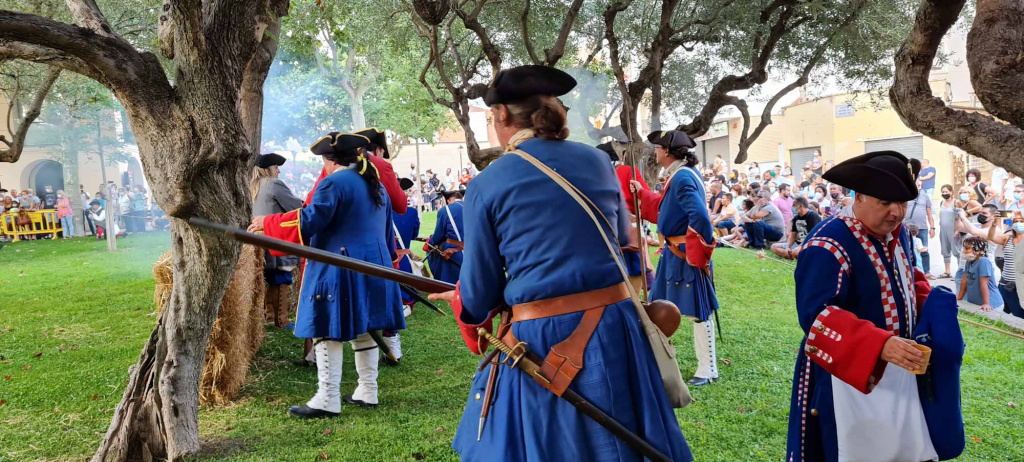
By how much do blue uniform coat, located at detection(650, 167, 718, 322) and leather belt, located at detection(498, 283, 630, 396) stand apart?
10.7 feet

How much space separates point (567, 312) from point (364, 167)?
3.08 meters

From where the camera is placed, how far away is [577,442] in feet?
7.74

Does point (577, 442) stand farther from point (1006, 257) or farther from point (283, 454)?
point (1006, 257)

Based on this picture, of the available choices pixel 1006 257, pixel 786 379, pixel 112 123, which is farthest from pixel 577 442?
pixel 112 123

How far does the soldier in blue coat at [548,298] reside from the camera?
2.40 metres

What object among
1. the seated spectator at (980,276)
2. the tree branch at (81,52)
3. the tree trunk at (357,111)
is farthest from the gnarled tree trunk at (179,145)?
the tree trunk at (357,111)

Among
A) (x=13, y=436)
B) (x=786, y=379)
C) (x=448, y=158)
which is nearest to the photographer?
(x=13, y=436)

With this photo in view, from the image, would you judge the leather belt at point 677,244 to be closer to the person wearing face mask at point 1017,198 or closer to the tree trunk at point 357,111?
the person wearing face mask at point 1017,198

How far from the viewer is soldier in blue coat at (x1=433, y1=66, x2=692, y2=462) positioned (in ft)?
7.87

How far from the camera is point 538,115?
2.60 metres

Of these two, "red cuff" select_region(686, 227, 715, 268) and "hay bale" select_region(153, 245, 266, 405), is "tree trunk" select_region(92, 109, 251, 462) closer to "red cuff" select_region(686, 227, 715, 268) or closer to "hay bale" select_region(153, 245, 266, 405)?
"hay bale" select_region(153, 245, 266, 405)

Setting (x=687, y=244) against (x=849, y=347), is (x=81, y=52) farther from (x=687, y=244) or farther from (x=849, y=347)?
(x=687, y=244)

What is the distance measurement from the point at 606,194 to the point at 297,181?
3741cm

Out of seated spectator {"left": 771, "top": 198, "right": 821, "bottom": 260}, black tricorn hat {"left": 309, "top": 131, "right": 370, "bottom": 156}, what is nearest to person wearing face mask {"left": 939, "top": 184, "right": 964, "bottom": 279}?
seated spectator {"left": 771, "top": 198, "right": 821, "bottom": 260}
